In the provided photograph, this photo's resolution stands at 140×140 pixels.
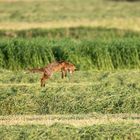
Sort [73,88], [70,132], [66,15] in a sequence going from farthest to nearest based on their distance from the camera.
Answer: [66,15] < [73,88] < [70,132]

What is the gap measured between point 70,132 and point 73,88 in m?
4.61

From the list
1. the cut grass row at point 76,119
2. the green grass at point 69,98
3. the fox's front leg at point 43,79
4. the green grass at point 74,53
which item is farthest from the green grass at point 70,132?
the green grass at point 74,53

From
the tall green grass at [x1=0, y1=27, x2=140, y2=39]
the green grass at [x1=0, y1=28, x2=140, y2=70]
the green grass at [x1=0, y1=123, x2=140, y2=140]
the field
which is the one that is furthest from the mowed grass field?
the green grass at [x1=0, y1=123, x2=140, y2=140]

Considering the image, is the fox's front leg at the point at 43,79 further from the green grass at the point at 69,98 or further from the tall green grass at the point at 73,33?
the tall green grass at the point at 73,33

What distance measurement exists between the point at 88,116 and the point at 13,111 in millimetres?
2428

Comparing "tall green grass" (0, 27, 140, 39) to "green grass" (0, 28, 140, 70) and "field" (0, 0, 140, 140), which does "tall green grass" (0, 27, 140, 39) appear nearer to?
"field" (0, 0, 140, 140)

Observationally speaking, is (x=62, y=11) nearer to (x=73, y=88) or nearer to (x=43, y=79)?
(x=43, y=79)

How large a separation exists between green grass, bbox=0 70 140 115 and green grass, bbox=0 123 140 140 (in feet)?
10.9

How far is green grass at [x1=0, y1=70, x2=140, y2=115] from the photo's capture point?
1688 centimetres

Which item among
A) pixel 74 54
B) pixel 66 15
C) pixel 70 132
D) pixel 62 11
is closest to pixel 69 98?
pixel 70 132

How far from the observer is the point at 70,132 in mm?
13188

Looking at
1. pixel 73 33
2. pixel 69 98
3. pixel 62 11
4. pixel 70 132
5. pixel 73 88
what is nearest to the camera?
pixel 70 132

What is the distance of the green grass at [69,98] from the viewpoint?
55.4 ft

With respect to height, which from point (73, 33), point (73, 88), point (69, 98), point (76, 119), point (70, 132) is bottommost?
point (73, 33)
